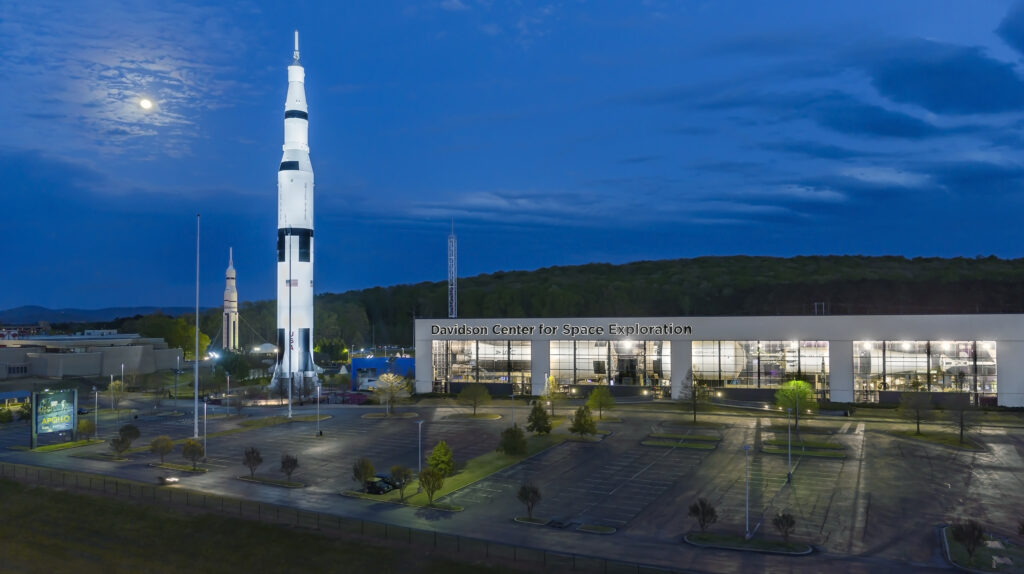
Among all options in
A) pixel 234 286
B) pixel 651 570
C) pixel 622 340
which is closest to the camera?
pixel 651 570

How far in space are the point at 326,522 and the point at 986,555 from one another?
31767 mm

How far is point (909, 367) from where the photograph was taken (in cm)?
7925

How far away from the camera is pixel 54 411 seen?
6131 cm

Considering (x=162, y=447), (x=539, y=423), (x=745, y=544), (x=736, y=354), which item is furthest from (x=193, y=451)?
(x=736, y=354)

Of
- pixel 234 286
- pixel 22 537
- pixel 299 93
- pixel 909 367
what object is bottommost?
pixel 22 537

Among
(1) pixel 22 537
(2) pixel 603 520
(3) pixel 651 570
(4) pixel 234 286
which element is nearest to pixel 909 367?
(2) pixel 603 520

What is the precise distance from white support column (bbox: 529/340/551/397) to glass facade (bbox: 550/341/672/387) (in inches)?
27.2

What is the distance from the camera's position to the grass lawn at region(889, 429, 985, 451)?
57197 mm

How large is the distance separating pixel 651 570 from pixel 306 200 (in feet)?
251

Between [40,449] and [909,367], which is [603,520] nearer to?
[40,449]

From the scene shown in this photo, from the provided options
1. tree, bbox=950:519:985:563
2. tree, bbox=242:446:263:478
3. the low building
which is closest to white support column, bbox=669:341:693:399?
tree, bbox=242:446:263:478

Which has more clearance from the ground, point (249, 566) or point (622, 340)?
point (622, 340)

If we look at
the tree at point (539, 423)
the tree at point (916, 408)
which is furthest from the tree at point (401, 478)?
the tree at point (916, 408)

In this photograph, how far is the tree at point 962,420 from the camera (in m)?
59.5
